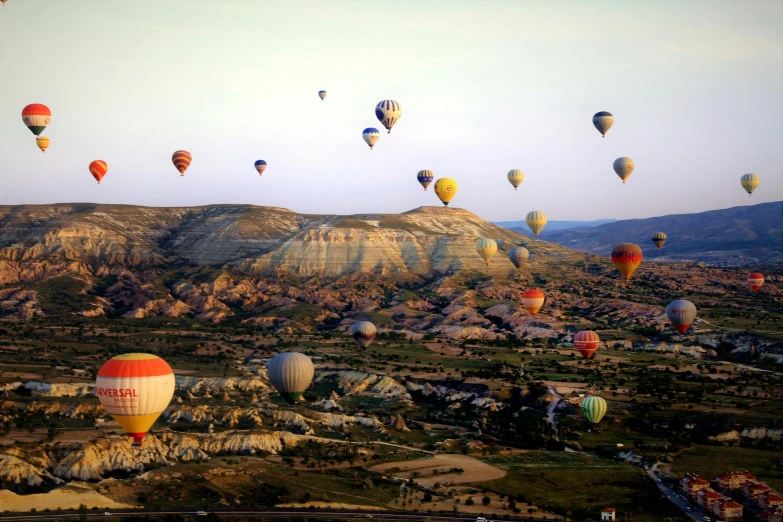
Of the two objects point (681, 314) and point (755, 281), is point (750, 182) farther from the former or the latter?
point (681, 314)

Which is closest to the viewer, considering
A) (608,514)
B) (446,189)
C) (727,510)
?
(727,510)

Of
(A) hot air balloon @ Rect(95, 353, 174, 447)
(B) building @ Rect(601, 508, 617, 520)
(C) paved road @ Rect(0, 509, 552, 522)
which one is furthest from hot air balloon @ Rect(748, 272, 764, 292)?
(A) hot air balloon @ Rect(95, 353, 174, 447)

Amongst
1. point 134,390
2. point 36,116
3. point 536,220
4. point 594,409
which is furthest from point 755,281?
point 134,390

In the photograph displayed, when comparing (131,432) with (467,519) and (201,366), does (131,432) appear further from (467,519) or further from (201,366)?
(201,366)

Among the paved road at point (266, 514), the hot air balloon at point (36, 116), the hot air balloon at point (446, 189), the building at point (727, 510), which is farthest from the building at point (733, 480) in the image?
the hot air balloon at point (36, 116)

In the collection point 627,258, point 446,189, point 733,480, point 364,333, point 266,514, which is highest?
point 446,189

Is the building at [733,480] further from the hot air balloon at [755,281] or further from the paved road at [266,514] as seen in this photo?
the hot air balloon at [755,281]

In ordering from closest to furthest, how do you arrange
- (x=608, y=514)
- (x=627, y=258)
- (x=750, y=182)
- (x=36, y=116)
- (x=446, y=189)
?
1. (x=608, y=514)
2. (x=36, y=116)
3. (x=627, y=258)
4. (x=446, y=189)
5. (x=750, y=182)
